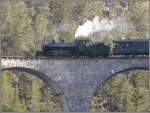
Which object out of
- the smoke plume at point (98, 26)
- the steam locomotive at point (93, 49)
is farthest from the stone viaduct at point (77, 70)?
the smoke plume at point (98, 26)

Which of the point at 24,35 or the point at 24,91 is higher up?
the point at 24,35

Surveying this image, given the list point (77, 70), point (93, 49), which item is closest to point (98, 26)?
point (93, 49)

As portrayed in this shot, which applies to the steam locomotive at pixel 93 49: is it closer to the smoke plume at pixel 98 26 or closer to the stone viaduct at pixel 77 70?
the stone viaduct at pixel 77 70

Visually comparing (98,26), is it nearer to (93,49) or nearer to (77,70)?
(93,49)

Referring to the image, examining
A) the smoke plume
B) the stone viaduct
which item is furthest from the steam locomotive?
the smoke plume

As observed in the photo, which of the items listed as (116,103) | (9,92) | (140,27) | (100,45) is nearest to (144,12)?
(140,27)

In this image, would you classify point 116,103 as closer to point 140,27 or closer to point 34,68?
point 140,27
